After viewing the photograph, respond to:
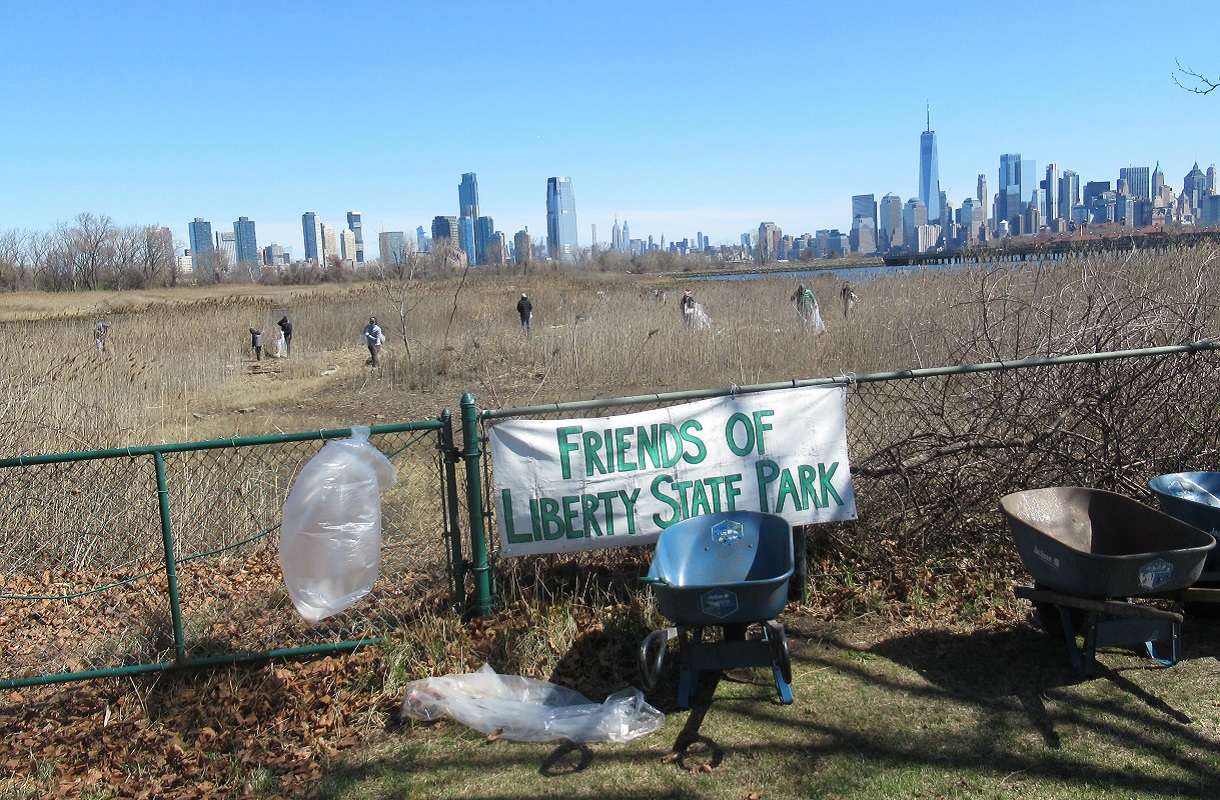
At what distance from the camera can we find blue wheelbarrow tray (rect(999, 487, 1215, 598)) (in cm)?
397

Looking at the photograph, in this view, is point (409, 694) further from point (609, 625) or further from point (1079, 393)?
point (1079, 393)

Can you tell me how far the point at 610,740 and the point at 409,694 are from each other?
0.98 m

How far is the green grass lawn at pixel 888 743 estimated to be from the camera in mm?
3455

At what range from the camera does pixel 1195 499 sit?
4715mm

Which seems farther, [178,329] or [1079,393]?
[178,329]

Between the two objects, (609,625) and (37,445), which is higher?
(37,445)

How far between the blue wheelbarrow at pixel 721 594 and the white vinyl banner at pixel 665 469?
1.46 feet

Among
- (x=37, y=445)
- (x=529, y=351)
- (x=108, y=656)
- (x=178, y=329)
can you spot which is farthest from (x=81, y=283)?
(x=108, y=656)

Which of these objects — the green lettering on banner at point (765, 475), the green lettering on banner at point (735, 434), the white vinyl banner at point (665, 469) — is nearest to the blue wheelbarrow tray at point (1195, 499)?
the white vinyl banner at point (665, 469)

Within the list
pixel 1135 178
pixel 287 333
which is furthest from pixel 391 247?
pixel 1135 178

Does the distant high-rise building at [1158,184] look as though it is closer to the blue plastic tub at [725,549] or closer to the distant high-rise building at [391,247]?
the distant high-rise building at [391,247]

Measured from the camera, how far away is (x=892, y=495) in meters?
5.60

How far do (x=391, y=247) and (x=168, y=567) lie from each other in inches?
800

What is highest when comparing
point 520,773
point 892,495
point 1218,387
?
point 1218,387
